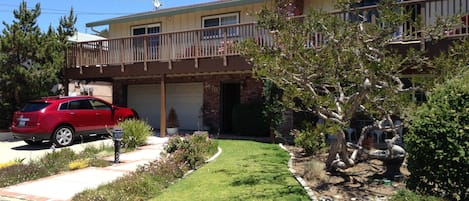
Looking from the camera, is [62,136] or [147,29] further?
[147,29]

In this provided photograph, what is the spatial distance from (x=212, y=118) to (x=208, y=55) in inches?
157

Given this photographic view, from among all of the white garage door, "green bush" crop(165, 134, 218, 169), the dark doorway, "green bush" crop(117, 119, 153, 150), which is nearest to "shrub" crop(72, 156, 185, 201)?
"green bush" crop(165, 134, 218, 169)

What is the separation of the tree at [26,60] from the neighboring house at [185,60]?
1.24 meters

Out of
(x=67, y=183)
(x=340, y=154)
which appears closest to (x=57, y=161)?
(x=67, y=183)

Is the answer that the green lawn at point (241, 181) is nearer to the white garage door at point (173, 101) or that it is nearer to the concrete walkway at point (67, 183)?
the concrete walkway at point (67, 183)

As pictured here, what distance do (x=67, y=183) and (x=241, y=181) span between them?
143 inches

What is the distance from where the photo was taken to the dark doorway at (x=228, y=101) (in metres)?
17.1

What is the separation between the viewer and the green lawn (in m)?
A: 6.43

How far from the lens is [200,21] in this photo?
59.1 ft

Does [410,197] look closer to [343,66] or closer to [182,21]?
[343,66]

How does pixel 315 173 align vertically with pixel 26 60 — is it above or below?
below

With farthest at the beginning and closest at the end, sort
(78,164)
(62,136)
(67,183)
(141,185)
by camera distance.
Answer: (62,136) → (78,164) → (67,183) → (141,185)

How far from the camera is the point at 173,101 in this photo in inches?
741

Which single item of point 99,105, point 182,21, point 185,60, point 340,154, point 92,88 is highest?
point 182,21
